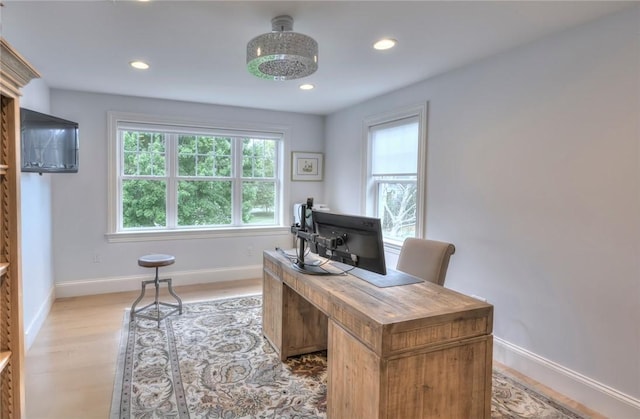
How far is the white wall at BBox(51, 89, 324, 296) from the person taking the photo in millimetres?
4066

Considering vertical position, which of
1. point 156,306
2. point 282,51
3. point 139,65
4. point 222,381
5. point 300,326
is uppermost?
point 139,65

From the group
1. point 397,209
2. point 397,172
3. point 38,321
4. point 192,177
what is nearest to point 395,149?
point 397,172

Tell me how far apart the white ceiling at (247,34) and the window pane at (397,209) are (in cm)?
109

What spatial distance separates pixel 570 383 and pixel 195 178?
4.30m

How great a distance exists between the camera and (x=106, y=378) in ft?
8.16

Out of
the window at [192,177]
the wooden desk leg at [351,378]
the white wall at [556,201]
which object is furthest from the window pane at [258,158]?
the wooden desk leg at [351,378]

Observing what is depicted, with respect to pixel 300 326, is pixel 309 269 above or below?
above

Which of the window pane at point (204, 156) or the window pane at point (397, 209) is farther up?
the window pane at point (204, 156)

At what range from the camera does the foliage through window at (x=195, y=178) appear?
4477 millimetres

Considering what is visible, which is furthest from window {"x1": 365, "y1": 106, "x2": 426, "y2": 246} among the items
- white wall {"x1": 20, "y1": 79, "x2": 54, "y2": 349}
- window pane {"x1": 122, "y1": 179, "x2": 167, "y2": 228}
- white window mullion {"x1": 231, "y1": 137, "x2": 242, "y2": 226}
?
white wall {"x1": 20, "y1": 79, "x2": 54, "y2": 349}

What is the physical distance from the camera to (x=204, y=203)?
4.86 metres

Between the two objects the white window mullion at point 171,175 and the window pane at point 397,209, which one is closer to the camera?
the window pane at point 397,209

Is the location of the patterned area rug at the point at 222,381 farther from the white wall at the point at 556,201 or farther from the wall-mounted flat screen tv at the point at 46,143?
the wall-mounted flat screen tv at the point at 46,143

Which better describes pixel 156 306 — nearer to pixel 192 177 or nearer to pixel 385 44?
pixel 192 177
